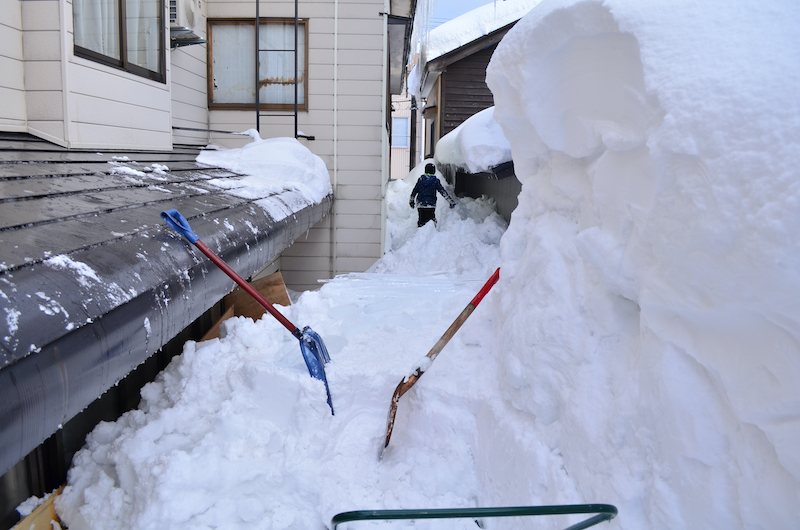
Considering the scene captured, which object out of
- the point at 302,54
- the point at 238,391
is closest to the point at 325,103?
the point at 302,54

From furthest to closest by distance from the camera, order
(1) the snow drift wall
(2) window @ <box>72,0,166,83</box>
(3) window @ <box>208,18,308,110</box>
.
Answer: (3) window @ <box>208,18,308,110</box>, (2) window @ <box>72,0,166,83</box>, (1) the snow drift wall

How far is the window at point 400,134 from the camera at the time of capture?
2388 centimetres

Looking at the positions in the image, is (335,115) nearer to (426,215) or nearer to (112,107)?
(426,215)

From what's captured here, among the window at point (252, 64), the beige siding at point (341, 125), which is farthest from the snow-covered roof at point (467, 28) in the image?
the window at point (252, 64)

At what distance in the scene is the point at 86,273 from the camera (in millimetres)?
1264

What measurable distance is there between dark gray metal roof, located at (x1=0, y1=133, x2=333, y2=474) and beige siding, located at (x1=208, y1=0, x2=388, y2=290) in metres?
3.69

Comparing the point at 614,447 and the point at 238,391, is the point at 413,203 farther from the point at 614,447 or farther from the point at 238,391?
the point at 614,447

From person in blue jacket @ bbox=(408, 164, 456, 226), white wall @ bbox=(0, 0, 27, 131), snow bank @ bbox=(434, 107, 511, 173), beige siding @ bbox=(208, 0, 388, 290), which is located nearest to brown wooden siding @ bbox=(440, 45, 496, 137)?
person in blue jacket @ bbox=(408, 164, 456, 226)

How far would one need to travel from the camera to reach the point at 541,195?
8.25 feet

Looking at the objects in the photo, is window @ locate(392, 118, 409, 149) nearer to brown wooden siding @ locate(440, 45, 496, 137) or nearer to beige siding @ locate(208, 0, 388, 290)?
brown wooden siding @ locate(440, 45, 496, 137)

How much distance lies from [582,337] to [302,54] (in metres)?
5.61

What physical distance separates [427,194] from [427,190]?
66 mm

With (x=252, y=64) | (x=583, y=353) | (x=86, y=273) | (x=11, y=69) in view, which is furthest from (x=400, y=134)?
(x=86, y=273)

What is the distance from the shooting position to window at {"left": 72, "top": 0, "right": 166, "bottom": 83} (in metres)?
3.46
